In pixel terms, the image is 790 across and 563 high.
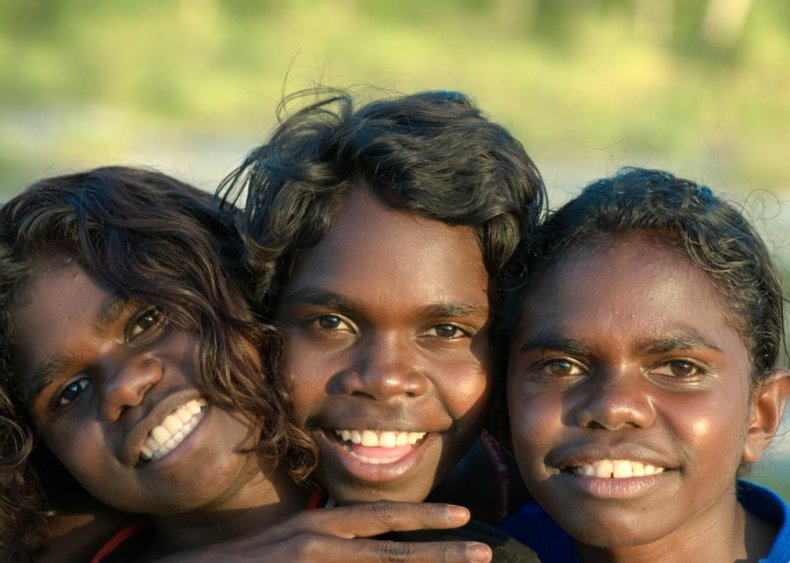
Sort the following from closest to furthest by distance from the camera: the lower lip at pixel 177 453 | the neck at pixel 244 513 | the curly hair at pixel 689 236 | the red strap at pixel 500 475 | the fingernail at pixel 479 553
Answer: the fingernail at pixel 479 553, the curly hair at pixel 689 236, the lower lip at pixel 177 453, the neck at pixel 244 513, the red strap at pixel 500 475

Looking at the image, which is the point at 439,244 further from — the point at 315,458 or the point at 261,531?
the point at 261,531

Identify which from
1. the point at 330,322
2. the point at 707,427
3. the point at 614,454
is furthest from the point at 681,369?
the point at 330,322

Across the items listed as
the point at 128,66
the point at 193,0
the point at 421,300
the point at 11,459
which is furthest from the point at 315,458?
the point at 193,0

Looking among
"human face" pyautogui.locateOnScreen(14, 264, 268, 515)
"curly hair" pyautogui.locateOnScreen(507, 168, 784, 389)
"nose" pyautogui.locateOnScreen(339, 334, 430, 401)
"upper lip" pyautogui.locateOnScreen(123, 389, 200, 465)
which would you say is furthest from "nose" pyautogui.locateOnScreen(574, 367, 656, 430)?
"upper lip" pyautogui.locateOnScreen(123, 389, 200, 465)

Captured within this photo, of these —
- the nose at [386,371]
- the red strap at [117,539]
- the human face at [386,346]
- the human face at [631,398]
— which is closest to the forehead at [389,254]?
the human face at [386,346]

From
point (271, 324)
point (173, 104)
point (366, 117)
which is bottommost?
point (271, 324)

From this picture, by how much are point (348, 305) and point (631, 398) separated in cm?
63

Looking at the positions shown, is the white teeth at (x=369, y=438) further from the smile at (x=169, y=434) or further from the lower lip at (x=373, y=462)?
the smile at (x=169, y=434)

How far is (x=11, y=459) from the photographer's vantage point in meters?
2.85

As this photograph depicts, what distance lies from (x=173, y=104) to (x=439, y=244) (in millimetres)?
8397

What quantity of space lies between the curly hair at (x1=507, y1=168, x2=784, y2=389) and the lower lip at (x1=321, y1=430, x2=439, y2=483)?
1.27 feet

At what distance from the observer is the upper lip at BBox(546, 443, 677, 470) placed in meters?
2.41

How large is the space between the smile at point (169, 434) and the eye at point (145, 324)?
7.7 inches

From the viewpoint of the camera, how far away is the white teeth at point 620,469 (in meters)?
2.44
